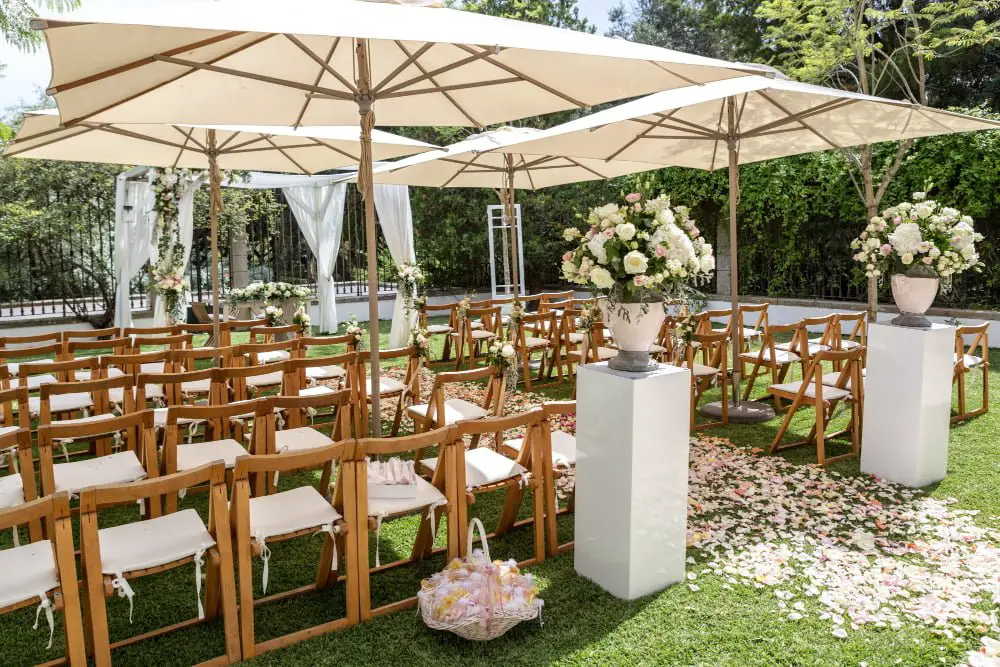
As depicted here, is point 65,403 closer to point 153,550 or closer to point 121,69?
point 121,69

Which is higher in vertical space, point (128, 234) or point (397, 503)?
point (128, 234)

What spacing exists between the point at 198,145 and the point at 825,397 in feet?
19.0

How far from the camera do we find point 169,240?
1004 centimetres

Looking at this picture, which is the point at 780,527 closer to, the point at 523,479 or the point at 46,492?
the point at 523,479

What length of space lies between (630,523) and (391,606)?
106 cm

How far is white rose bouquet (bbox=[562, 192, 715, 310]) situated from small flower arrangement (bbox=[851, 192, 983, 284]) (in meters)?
2.33

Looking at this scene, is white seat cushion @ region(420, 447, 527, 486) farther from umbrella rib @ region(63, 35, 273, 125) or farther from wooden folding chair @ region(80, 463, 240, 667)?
umbrella rib @ region(63, 35, 273, 125)

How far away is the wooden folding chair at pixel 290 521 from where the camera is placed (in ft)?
8.52

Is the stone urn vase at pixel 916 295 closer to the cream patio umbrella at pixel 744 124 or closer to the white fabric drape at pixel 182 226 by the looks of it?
the cream patio umbrella at pixel 744 124

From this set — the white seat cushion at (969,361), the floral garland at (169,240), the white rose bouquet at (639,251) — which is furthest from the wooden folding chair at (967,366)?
the floral garland at (169,240)

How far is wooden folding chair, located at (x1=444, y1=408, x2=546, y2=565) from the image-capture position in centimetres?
306

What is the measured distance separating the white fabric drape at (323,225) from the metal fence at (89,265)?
1130mm

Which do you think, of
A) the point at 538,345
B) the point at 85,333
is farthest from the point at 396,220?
the point at 85,333

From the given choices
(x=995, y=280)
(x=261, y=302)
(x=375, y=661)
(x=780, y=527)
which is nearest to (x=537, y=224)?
(x=261, y=302)
